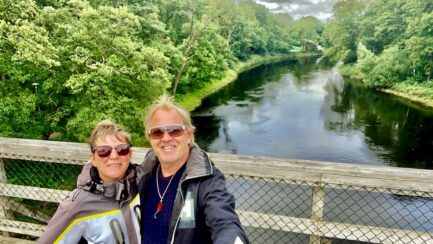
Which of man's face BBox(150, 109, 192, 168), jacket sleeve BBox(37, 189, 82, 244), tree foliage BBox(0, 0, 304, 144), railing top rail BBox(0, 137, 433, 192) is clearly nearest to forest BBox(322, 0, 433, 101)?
tree foliage BBox(0, 0, 304, 144)

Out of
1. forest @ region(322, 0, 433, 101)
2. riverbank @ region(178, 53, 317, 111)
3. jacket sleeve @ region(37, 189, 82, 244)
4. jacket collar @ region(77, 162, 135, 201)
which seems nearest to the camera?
jacket sleeve @ region(37, 189, 82, 244)

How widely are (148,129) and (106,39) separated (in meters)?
13.3

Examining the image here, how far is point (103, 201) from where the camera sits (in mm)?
2166

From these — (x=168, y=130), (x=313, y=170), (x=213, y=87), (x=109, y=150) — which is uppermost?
(x=168, y=130)

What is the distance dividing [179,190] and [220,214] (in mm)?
272

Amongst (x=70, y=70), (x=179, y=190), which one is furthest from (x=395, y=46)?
(x=179, y=190)

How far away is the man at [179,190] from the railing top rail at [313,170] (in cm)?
75

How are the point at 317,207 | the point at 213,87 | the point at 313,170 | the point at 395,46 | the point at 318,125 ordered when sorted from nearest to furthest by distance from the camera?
1. the point at 313,170
2. the point at 317,207
3. the point at 318,125
4. the point at 213,87
5. the point at 395,46

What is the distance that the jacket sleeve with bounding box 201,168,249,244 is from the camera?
69.7 inches

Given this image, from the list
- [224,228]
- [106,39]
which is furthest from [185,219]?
[106,39]

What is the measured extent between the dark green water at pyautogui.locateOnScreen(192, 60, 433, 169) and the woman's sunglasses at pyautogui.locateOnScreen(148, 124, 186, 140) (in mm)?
16807

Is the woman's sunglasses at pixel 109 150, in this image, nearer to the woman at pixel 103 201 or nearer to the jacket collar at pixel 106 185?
the woman at pixel 103 201

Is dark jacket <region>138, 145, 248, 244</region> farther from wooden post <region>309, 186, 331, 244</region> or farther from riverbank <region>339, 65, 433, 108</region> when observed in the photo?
riverbank <region>339, 65, 433, 108</region>

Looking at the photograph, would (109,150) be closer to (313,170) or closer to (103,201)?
(103,201)
